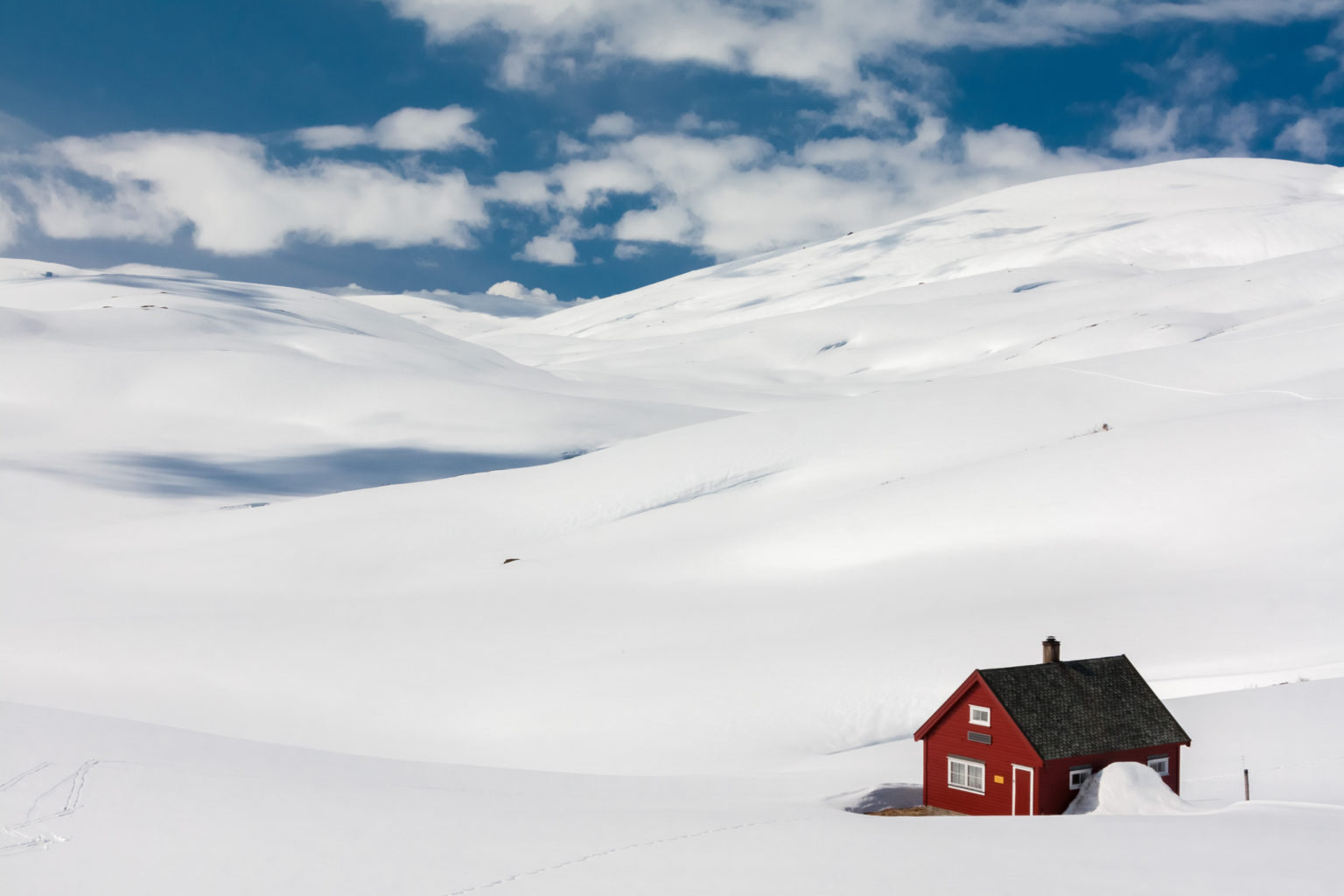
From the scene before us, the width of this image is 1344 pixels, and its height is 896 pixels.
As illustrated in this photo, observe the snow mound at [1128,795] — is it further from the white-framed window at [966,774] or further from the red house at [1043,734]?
the white-framed window at [966,774]

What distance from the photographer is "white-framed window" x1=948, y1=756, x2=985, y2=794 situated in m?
14.3

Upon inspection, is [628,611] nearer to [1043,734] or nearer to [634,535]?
[634,535]

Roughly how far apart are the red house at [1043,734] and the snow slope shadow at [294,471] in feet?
129

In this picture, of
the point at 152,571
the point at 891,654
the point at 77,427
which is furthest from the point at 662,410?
the point at 891,654

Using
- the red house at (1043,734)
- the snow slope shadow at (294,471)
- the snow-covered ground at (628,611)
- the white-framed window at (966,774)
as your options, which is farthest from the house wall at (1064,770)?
the snow slope shadow at (294,471)

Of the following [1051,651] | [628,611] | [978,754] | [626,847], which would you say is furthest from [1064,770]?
[628,611]

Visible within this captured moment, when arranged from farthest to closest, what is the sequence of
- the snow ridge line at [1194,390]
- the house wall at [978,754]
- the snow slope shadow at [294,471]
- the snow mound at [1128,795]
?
the snow slope shadow at [294,471] < the snow ridge line at [1194,390] < the house wall at [978,754] < the snow mound at [1128,795]

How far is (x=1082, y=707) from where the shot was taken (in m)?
14.1

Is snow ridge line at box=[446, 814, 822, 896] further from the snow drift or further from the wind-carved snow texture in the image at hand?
the snow drift

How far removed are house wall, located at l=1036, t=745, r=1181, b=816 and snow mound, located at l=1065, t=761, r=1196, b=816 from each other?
0.53ft

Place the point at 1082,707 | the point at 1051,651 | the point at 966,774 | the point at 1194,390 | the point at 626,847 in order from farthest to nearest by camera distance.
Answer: the point at 1194,390 < the point at 1051,651 < the point at 966,774 < the point at 1082,707 < the point at 626,847

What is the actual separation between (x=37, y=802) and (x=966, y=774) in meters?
10.8

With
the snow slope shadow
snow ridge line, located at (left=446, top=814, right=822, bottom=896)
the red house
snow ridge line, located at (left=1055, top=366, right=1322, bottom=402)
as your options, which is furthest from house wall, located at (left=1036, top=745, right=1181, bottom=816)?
the snow slope shadow

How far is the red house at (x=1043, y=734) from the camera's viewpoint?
538 inches
